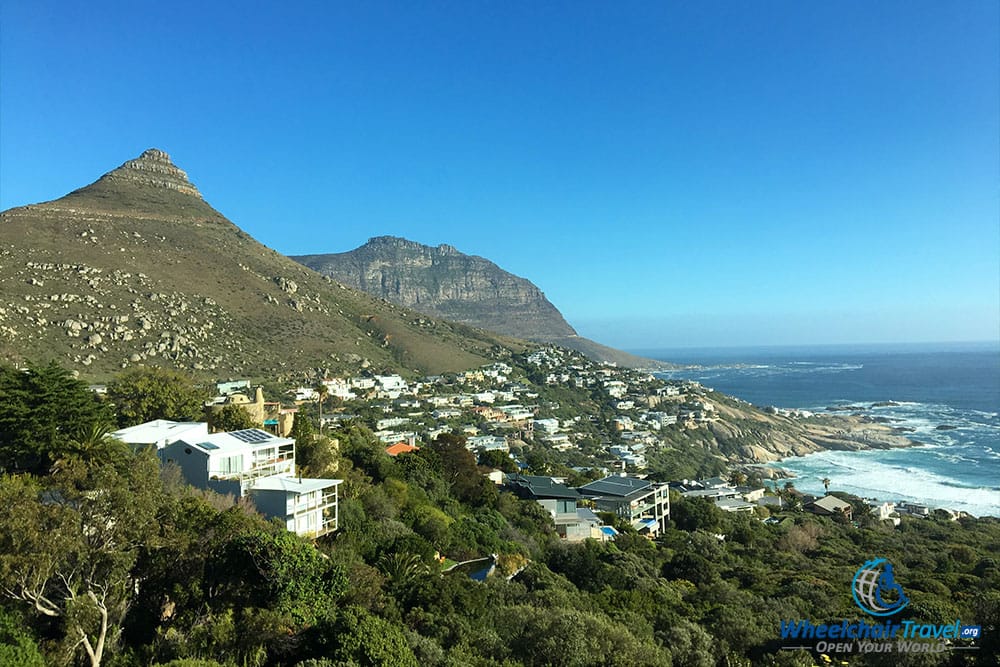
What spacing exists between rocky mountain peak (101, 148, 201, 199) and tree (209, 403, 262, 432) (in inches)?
3447

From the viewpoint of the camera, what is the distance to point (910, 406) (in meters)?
103

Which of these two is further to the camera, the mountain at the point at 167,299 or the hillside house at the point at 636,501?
the mountain at the point at 167,299

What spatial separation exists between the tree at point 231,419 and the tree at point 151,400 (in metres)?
1.71

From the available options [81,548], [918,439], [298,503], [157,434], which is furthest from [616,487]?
[918,439]

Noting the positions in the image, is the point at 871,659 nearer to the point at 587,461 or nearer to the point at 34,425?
the point at 34,425

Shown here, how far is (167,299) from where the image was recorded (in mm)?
63094

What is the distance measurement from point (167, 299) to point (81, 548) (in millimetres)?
61480

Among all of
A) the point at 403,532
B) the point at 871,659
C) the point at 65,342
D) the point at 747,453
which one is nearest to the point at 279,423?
the point at 403,532

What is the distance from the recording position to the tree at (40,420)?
1662cm

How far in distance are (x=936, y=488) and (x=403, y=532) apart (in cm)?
5163

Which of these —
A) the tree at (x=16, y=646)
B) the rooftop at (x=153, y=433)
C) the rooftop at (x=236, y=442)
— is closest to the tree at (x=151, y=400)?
the rooftop at (x=153, y=433)

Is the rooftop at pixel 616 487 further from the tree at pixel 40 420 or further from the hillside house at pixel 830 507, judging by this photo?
the tree at pixel 40 420

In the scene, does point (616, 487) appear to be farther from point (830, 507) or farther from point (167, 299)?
point (167, 299)

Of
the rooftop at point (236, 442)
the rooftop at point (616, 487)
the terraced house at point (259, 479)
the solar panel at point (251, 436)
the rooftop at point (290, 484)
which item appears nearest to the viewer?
A: the terraced house at point (259, 479)
